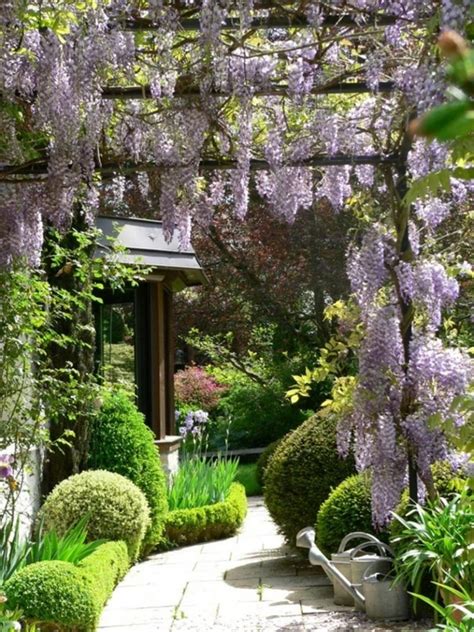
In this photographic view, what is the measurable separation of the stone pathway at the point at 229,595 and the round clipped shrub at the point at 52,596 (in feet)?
1.77

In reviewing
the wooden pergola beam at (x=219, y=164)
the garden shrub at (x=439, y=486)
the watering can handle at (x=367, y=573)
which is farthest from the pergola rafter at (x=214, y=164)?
the watering can handle at (x=367, y=573)

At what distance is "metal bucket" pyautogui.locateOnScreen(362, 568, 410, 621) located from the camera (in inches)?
184

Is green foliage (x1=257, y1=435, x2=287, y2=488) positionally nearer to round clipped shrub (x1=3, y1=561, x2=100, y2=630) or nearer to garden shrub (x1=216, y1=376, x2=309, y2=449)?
garden shrub (x1=216, y1=376, x2=309, y2=449)

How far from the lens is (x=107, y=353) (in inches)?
340

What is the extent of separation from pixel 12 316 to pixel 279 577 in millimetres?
2370

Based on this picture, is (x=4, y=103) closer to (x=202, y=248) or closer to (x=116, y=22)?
(x=116, y=22)

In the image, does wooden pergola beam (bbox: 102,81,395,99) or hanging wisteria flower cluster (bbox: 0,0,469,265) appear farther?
wooden pergola beam (bbox: 102,81,395,99)

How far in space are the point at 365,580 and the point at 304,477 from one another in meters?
1.69

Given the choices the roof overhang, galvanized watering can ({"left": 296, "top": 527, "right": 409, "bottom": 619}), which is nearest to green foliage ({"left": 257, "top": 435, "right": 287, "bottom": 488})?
the roof overhang

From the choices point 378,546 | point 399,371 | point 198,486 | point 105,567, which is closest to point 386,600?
point 378,546

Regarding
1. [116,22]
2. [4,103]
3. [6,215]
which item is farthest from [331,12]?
[6,215]

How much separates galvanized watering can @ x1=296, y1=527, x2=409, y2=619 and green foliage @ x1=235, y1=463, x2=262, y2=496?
6.00m

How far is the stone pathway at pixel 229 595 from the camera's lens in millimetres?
5027

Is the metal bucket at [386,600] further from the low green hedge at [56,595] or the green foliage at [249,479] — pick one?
the green foliage at [249,479]
